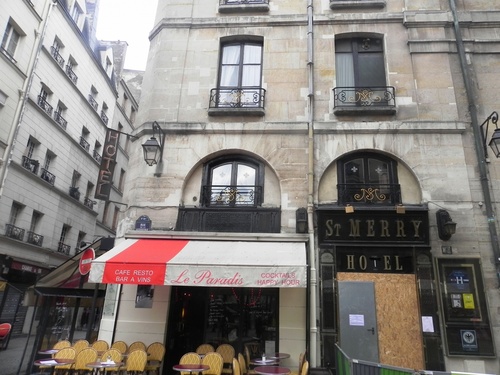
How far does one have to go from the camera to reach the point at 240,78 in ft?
33.9

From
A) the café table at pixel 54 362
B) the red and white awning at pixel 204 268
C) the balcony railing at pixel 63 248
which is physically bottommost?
the café table at pixel 54 362

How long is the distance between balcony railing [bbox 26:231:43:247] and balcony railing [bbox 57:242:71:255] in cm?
172

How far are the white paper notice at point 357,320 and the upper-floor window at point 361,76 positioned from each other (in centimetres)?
522

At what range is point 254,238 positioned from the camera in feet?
27.7

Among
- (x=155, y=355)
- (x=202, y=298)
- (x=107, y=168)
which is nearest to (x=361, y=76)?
(x=202, y=298)

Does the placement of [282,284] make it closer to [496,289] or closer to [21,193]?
[496,289]

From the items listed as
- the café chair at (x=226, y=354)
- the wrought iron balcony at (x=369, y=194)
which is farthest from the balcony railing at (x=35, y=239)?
the wrought iron balcony at (x=369, y=194)

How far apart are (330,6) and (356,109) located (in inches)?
146

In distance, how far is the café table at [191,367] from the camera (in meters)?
6.17

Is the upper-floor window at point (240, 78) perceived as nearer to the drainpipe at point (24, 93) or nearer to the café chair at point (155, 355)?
the café chair at point (155, 355)

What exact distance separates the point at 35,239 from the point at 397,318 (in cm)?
1664

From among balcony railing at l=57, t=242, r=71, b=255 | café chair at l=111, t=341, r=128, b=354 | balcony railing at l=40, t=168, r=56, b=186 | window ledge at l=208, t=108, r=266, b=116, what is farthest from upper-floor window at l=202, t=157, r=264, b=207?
balcony railing at l=57, t=242, r=71, b=255

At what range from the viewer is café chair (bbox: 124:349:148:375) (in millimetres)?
6723

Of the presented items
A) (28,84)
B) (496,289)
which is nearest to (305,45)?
(496,289)
